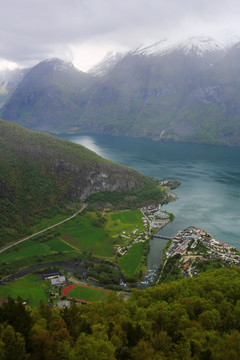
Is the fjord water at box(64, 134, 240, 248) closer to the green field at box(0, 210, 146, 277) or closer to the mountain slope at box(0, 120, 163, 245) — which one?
the green field at box(0, 210, 146, 277)

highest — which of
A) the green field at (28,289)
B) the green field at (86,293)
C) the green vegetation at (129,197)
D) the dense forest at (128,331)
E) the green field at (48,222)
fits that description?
the dense forest at (128,331)

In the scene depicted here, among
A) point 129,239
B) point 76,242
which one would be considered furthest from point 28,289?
point 129,239

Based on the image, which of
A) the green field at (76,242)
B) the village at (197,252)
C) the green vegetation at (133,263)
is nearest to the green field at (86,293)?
the green vegetation at (133,263)

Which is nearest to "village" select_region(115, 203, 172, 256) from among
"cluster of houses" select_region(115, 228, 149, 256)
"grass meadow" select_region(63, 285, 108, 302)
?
"cluster of houses" select_region(115, 228, 149, 256)

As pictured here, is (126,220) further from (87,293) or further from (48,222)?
(87,293)

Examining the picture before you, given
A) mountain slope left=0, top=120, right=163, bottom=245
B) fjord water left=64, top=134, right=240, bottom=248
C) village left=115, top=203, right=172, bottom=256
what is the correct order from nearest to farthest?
village left=115, top=203, right=172, bottom=256, mountain slope left=0, top=120, right=163, bottom=245, fjord water left=64, top=134, right=240, bottom=248

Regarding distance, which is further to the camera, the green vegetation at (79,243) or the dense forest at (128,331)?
the green vegetation at (79,243)

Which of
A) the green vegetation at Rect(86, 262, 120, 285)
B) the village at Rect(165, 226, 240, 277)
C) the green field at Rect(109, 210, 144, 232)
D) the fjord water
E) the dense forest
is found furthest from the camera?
the fjord water

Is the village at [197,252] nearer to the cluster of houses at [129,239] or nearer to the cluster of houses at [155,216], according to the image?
the cluster of houses at [129,239]
